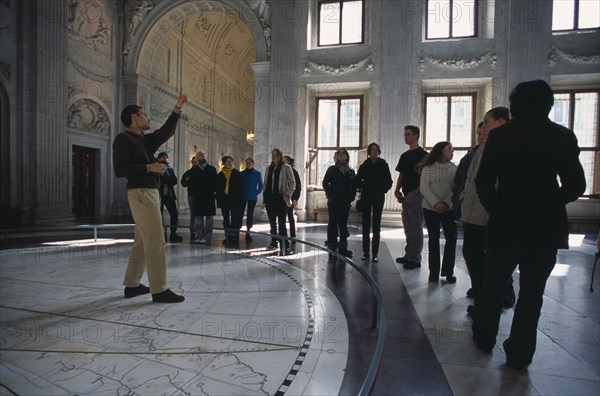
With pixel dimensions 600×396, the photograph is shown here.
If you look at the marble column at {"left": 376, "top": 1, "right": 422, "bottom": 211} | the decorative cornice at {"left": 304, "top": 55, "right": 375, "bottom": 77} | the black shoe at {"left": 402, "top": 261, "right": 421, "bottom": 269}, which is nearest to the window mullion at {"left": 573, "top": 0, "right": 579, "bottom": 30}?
the marble column at {"left": 376, "top": 1, "right": 422, "bottom": 211}

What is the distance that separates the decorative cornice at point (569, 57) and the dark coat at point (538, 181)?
11.3 metres

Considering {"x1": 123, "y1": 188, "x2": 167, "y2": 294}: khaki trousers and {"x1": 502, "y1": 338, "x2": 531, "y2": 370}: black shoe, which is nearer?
{"x1": 502, "y1": 338, "x2": 531, "y2": 370}: black shoe

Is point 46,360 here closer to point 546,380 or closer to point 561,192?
point 546,380

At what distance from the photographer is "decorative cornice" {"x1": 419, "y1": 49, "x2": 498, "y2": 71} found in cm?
1142

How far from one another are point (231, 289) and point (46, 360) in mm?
1885

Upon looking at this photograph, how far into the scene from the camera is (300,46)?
41.3ft

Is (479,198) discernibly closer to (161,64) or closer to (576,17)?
(576,17)

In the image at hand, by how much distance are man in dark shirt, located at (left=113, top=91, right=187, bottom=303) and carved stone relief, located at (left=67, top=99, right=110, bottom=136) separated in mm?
10413

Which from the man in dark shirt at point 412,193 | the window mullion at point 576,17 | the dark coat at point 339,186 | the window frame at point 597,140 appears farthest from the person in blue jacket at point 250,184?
the window mullion at point 576,17

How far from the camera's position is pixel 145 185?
3.57 meters

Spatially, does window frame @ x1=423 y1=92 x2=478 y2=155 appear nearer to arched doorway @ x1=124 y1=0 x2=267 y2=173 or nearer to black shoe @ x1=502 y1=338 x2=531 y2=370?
arched doorway @ x1=124 y1=0 x2=267 y2=173

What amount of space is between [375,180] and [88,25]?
12.7 metres

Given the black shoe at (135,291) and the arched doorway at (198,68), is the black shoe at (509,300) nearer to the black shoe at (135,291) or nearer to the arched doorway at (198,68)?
the black shoe at (135,291)

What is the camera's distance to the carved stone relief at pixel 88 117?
12247 millimetres
